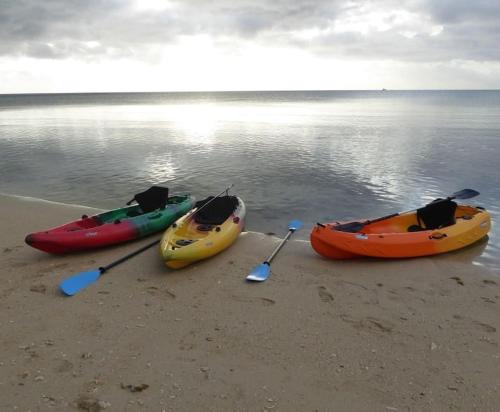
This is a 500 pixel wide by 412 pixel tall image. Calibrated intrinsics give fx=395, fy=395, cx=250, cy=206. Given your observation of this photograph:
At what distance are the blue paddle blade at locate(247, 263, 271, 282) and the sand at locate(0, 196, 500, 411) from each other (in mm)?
204

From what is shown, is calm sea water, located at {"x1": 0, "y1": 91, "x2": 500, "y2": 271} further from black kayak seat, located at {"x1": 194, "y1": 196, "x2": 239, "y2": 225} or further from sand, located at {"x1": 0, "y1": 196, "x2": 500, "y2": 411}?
sand, located at {"x1": 0, "y1": 196, "x2": 500, "y2": 411}

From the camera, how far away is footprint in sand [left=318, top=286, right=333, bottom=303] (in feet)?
21.1

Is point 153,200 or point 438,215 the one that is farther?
point 153,200

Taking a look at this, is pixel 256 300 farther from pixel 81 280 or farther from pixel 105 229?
pixel 105 229

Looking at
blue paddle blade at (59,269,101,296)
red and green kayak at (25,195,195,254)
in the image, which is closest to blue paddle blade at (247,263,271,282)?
blue paddle blade at (59,269,101,296)

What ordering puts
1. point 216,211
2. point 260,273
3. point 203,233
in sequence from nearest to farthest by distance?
point 260,273 → point 203,233 → point 216,211

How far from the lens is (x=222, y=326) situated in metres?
5.68

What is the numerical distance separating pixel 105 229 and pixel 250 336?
462 cm

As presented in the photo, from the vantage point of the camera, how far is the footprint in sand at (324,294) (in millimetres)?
6445

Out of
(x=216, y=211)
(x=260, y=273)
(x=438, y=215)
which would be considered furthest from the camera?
(x=216, y=211)

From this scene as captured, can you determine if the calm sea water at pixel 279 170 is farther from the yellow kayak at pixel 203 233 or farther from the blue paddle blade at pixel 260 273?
the blue paddle blade at pixel 260 273

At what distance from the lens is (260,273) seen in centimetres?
728

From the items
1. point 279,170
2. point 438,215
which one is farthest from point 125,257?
point 279,170

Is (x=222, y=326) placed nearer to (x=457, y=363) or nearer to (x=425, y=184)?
(x=457, y=363)
